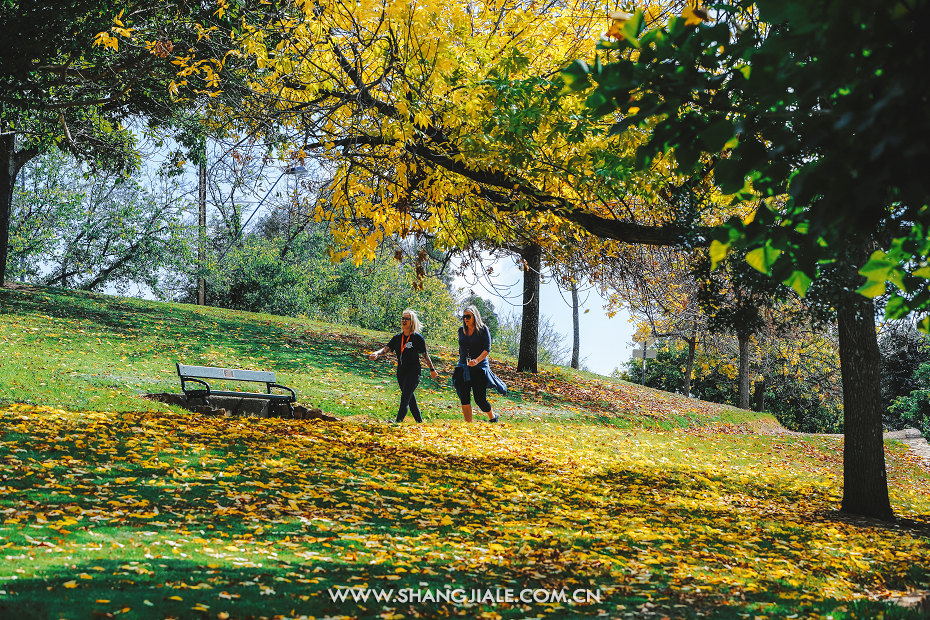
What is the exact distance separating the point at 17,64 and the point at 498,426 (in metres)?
9.65

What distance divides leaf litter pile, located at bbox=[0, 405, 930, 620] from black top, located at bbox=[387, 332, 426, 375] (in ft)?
3.31

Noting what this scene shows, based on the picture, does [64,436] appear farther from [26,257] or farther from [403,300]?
[403,300]

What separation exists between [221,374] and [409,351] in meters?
3.19

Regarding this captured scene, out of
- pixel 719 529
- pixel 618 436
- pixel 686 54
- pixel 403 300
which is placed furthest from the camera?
pixel 403 300

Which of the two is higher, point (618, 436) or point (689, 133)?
point (689, 133)

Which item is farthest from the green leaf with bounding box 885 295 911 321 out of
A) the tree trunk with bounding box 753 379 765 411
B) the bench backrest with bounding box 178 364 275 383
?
the tree trunk with bounding box 753 379 765 411

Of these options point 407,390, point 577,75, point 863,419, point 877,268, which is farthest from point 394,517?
point 863,419

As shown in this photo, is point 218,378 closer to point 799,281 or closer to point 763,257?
point 763,257

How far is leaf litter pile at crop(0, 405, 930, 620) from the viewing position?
4.13 metres

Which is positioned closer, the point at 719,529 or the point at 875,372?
the point at 719,529

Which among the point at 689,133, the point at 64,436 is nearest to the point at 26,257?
the point at 64,436

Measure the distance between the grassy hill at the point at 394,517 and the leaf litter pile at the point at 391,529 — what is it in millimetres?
27

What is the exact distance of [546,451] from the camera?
10.9 metres

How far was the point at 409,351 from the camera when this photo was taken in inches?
436
